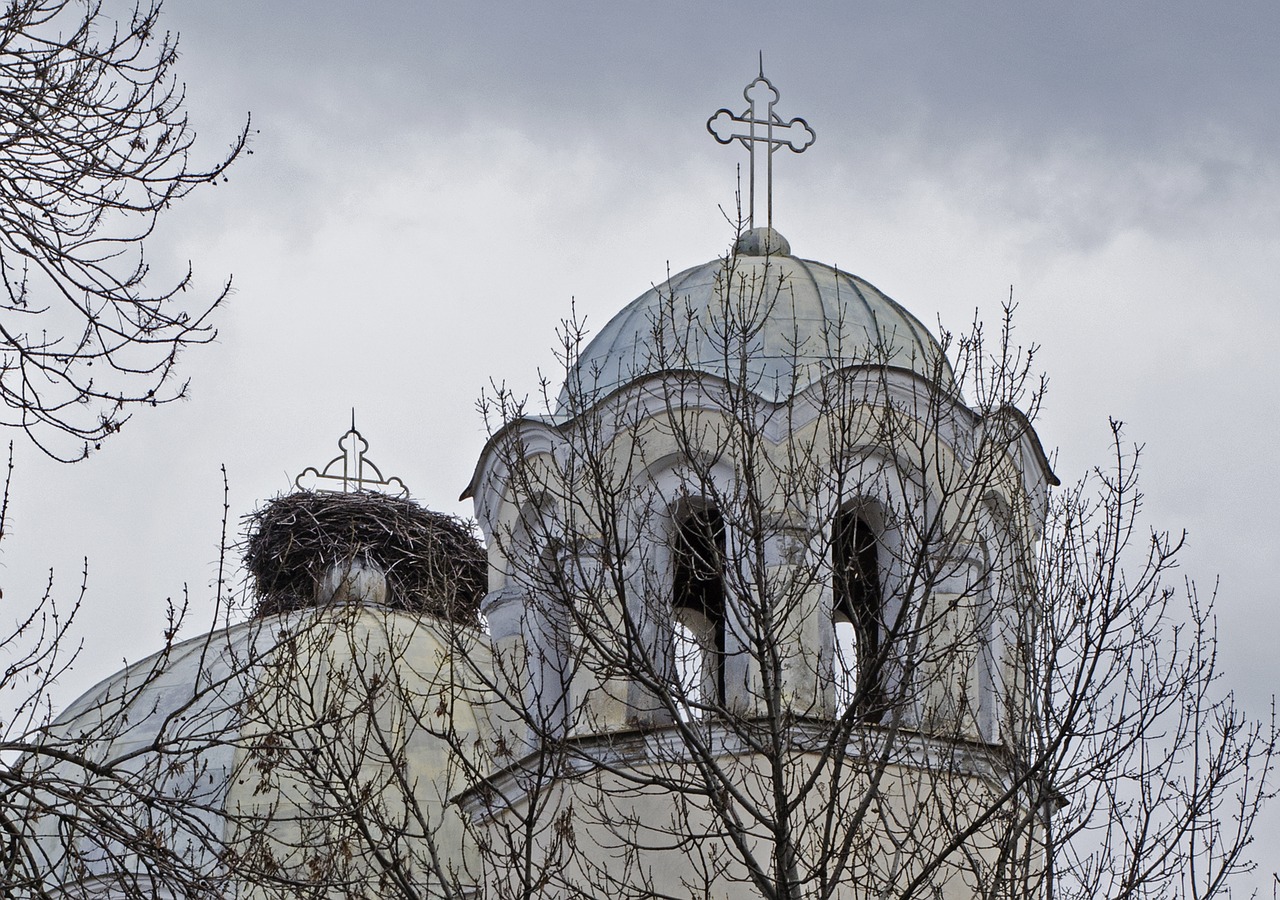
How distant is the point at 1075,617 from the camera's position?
35.7 ft

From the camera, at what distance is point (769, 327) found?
14.5 m

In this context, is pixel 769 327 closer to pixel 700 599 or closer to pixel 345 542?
pixel 700 599

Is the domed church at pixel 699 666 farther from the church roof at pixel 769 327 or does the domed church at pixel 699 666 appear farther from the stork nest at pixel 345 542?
the stork nest at pixel 345 542

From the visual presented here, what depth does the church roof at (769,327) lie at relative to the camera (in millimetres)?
14133

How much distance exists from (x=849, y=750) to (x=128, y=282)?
609 cm

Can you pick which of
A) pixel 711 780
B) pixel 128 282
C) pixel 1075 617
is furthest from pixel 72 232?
pixel 1075 617

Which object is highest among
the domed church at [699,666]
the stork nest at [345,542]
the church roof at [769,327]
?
the stork nest at [345,542]

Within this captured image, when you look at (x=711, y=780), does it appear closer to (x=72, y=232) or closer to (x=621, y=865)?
(x=621, y=865)

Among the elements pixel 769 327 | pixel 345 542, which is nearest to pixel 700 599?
pixel 769 327

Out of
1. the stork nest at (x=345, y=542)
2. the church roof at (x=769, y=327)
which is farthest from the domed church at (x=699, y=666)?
the stork nest at (x=345, y=542)

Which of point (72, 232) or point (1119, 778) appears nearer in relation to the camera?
point (72, 232)

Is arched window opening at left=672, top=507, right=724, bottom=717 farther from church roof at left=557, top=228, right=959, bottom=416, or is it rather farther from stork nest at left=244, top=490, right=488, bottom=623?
stork nest at left=244, top=490, right=488, bottom=623

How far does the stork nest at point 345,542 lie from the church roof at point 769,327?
5532 millimetres

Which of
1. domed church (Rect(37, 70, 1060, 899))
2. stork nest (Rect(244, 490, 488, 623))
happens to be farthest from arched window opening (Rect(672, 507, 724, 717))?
stork nest (Rect(244, 490, 488, 623))
